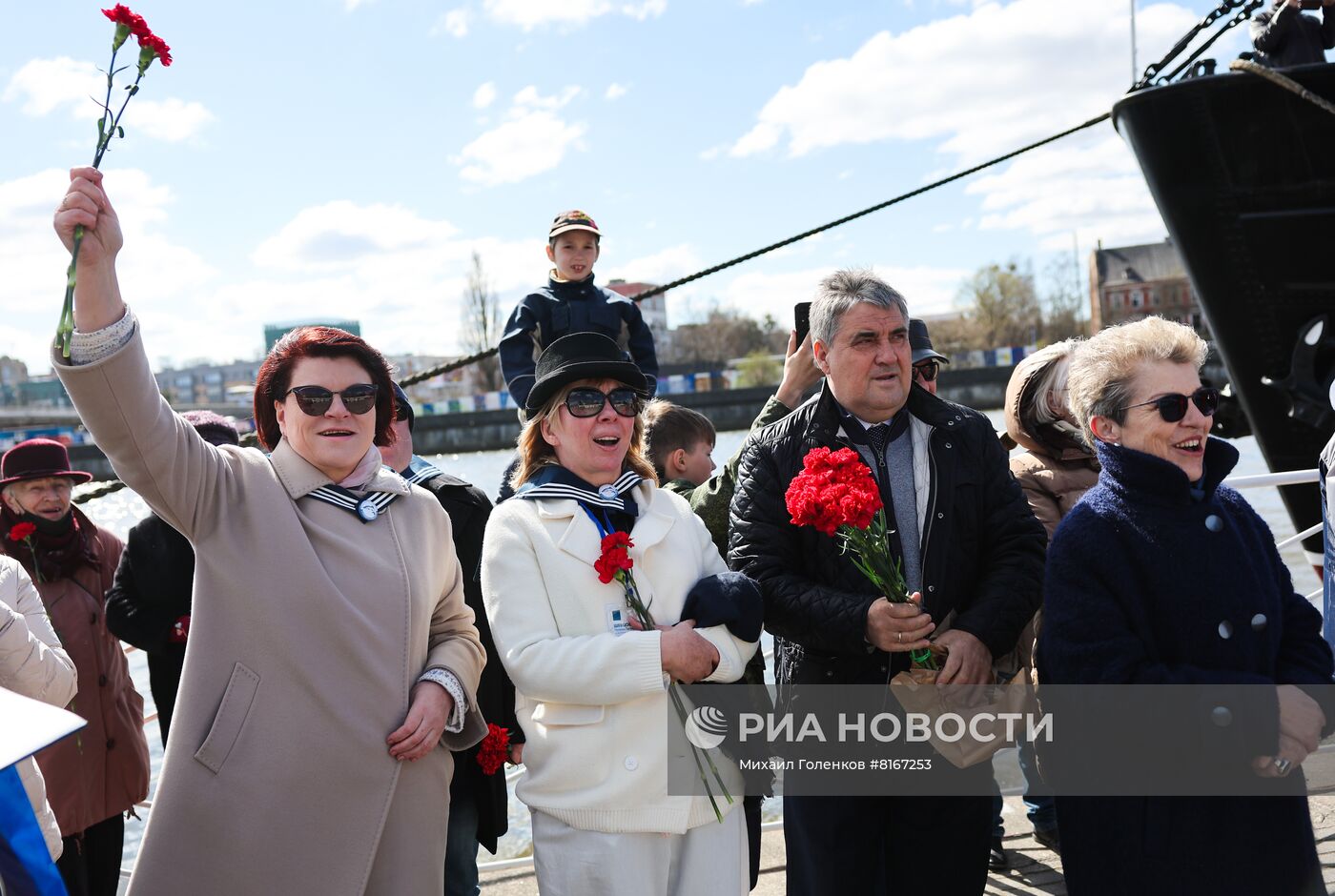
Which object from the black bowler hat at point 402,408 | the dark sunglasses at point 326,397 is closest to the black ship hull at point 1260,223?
the black bowler hat at point 402,408

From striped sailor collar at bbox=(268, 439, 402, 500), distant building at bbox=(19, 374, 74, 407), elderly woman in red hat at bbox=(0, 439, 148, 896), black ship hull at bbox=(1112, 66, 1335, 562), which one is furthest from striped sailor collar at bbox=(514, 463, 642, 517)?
distant building at bbox=(19, 374, 74, 407)

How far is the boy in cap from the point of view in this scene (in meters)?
4.85

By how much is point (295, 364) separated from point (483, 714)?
122 cm

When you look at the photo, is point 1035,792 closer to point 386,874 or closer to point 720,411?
point 386,874

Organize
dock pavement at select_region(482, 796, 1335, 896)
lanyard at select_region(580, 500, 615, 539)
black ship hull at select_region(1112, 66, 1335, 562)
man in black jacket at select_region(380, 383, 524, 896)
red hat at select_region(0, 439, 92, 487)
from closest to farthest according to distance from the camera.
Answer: lanyard at select_region(580, 500, 615, 539)
man in black jacket at select_region(380, 383, 524, 896)
dock pavement at select_region(482, 796, 1335, 896)
red hat at select_region(0, 439, 92, 487)
black ship hull at select_region(1112, 66, 1335, 562)

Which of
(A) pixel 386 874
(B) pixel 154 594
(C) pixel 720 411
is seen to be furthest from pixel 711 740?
(C) pixel 720 411

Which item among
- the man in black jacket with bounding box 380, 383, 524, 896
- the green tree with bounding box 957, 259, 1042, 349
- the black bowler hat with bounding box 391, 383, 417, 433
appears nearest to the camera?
the man in black jacket with bounding box 380, 383, 524, 896

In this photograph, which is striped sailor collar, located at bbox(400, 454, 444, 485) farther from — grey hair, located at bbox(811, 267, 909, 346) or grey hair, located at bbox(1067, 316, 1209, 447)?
grey hair, located at bbox(1067, 316, 1209, 447)

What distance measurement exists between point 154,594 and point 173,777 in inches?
37.6

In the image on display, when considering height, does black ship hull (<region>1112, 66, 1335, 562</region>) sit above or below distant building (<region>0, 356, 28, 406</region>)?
below

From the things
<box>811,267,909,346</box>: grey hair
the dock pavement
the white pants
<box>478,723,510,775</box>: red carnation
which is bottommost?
the dock pavement

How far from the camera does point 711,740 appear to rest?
268 centimetres

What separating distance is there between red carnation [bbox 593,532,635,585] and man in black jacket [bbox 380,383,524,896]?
71 centimetres

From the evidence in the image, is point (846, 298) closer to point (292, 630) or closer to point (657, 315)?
point (292, 630)
